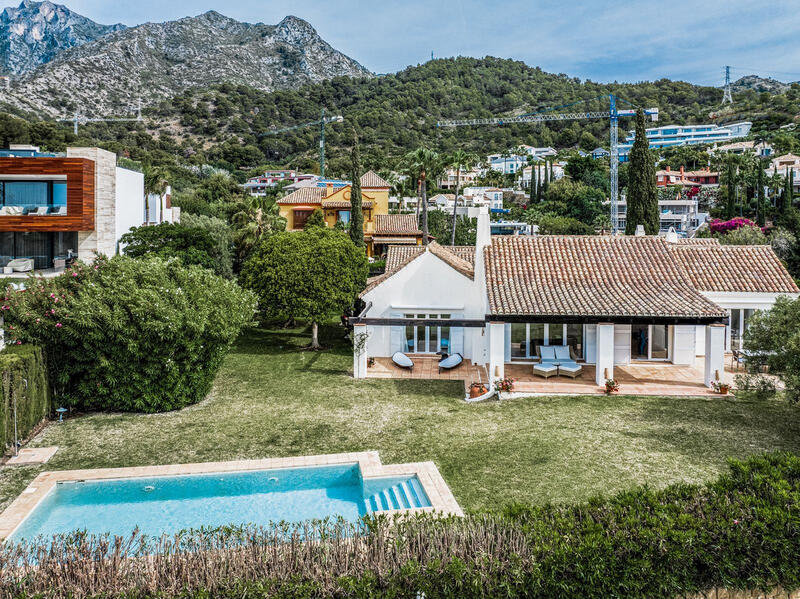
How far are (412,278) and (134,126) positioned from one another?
411 ft

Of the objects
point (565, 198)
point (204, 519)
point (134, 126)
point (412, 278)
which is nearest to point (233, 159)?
point (134, 126)

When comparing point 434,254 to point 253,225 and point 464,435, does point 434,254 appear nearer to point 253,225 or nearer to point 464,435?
point 464,435

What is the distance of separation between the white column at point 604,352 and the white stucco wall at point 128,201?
2573 centimetres

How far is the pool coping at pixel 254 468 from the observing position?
12352 millimetres

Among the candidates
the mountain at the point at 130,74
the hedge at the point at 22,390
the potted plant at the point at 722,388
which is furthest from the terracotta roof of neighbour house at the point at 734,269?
the mountain at the point at 130,74

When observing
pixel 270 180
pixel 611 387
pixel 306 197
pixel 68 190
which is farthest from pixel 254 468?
pixel 270 180

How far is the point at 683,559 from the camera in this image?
805cm

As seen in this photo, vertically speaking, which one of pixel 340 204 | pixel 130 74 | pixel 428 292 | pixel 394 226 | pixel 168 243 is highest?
pixel 130 74

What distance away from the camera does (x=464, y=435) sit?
645 inches

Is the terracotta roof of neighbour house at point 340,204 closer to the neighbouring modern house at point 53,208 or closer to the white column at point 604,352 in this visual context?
the neighbouring modern house at point 53,208

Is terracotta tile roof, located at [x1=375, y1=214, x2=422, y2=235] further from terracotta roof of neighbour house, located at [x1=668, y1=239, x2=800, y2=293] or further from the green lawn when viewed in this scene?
the green lawn

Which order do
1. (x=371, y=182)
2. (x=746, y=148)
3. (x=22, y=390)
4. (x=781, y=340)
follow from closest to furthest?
(x=781, y=340)
(x=22, y=390)
(x=371, y=182)
(x=746, y=148)

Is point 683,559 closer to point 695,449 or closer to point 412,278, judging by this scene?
point 695,449

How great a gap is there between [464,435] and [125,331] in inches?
398
